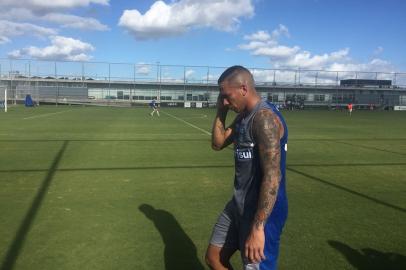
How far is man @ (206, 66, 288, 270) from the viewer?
312 cm

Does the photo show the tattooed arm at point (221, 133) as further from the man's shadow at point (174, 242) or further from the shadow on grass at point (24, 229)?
the shadow on grass at point (24, 229)

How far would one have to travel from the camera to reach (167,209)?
6906mm

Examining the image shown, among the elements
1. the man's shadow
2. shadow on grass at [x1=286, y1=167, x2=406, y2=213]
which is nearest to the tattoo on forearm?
the man's shadow

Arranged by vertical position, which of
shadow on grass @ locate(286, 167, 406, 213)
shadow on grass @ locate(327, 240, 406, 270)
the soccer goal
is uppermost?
the soccer goal

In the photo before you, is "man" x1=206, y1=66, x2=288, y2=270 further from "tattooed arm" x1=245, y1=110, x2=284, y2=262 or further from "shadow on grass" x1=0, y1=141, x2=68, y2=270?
"shadow on grass" x1=0, y1=141, x2=68, y2=270

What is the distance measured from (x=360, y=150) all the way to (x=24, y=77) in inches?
3125

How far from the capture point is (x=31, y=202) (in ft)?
23.7

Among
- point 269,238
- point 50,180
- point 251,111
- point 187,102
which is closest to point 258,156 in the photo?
point 251,111

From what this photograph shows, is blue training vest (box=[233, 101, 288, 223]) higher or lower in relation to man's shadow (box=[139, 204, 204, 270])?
higher

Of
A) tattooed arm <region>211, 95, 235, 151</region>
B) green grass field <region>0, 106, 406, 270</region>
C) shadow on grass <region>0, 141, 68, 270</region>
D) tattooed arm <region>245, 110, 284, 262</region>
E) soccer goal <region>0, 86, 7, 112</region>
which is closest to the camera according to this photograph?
tattooed arm <region>245, 110, 284, 262</region>

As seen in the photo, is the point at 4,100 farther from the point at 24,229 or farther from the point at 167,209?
the point at 24,229

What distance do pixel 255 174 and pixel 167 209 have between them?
3772 millimetres

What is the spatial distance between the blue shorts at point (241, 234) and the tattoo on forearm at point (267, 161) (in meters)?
0.15

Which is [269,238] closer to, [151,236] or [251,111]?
[251,111]
